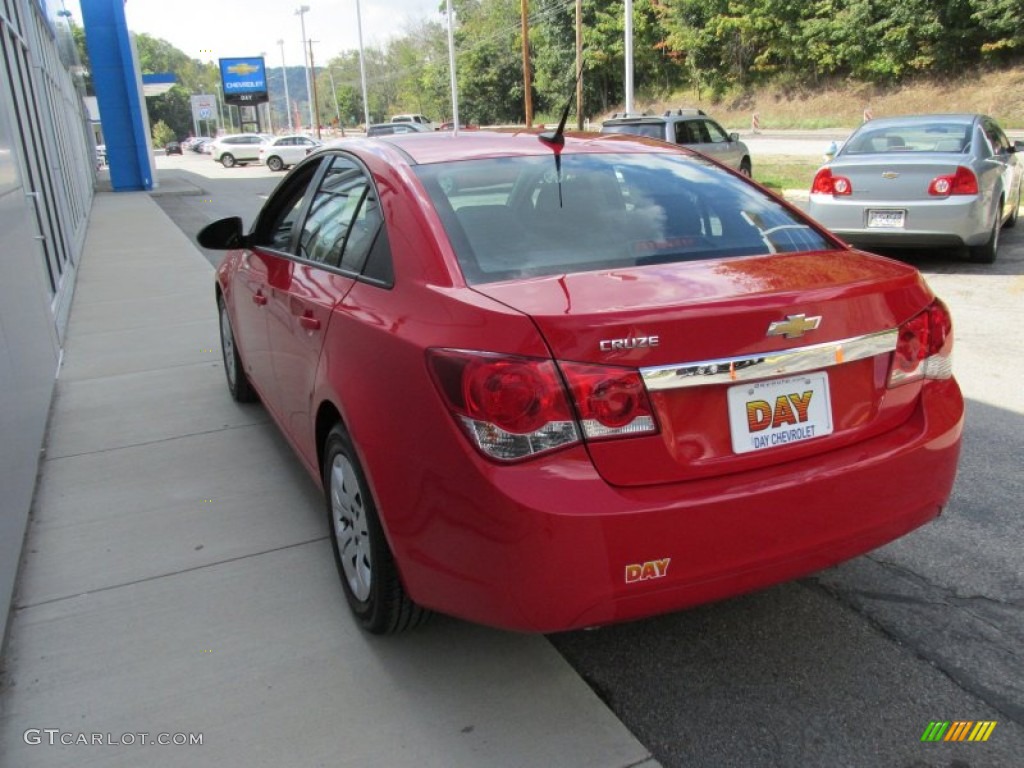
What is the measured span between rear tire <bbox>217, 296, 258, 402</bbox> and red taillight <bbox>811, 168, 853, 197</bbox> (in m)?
6.10

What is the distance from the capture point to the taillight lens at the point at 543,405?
2.09m

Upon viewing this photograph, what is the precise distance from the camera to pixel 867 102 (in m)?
46.7

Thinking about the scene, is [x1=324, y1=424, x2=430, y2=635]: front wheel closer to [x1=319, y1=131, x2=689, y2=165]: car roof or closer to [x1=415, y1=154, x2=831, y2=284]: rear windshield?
[x1=415, y1=154, x2=831, y2=284]: rear windshield

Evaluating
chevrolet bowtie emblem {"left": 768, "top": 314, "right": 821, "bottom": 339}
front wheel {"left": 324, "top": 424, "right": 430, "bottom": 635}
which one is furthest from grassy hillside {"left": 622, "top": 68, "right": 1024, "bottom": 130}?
front wheel {"left": 324, "top": 424, "right": 430, "bottom": 635}

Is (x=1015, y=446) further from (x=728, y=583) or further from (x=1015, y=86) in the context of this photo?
(x=1015, y=86)

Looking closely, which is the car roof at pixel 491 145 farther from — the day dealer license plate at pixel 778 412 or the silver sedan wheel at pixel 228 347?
the silver sedan wheel at pixel 228 347

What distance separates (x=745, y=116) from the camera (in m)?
53.4

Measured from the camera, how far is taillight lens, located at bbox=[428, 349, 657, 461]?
2.09 m

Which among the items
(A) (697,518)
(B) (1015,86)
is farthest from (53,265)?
(B) (1015,86)

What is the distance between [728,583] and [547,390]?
723 millimetres

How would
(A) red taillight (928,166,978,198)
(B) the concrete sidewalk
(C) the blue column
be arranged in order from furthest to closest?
(C) the blue column < (A) red taillight (928,166,978,198) < (B) the concrete sidewalk

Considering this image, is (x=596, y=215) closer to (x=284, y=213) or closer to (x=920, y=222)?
(x=284, y=213)

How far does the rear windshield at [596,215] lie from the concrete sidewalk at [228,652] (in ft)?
4.12

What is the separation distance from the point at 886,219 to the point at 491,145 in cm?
623
